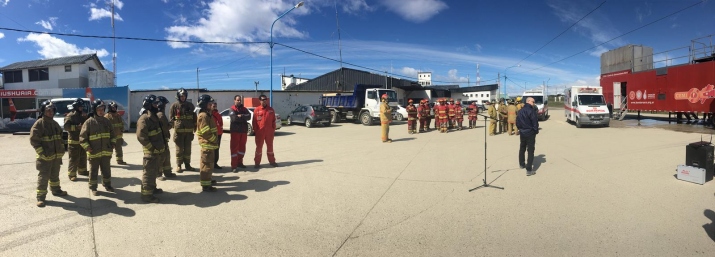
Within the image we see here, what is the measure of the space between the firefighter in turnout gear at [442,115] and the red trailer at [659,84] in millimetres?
12232

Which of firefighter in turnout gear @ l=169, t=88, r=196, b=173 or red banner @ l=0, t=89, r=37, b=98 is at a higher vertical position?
red banner @ l=0, t=89, r=37, b=98

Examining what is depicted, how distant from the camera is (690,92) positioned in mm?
17172

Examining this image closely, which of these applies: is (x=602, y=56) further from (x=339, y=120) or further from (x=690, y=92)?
(x=339, y=120)

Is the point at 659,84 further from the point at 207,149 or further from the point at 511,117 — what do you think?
the point at 207,149

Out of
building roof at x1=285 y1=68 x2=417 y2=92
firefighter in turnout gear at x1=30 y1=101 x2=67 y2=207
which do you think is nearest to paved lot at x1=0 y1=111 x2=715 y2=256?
firefighter in turnout gear at x1=30 y1=101 x2=67 y2=207

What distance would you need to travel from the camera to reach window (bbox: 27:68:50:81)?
35.3 metres

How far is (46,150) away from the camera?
507 cm

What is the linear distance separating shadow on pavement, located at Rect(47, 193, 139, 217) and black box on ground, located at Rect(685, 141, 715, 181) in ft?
29.5

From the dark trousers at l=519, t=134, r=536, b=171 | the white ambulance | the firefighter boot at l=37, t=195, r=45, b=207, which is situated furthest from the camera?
the white ambulance

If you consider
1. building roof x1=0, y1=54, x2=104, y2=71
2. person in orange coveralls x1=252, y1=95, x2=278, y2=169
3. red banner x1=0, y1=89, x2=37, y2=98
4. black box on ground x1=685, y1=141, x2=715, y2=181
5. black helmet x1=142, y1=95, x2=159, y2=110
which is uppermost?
building roof x1=0, y1=54, x2=104, y2=71

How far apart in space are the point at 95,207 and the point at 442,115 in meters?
13.9

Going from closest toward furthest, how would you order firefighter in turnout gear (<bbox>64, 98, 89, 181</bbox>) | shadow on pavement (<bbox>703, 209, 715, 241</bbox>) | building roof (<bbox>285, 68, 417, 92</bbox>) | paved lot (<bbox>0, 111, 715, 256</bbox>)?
paved lot (<bbox>0, 111, 715, 256</bbox>)
shadow on pavement (<bbox>703, 209, 715, 241</bbox>)
firefighter in turnout gear (<bbox>64, 98, 89, 181</bbox>)
building roof (<bbox>285, 68, 417, 92</bbox>)

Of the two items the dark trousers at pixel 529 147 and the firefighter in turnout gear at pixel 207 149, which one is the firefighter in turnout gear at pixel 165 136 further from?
the dark trousers at pixel 529 147

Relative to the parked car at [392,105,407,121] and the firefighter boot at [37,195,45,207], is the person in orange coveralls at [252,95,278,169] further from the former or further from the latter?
the parked car at [392,105,407,121]
